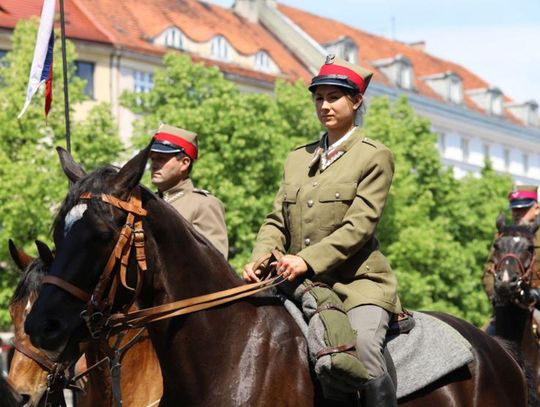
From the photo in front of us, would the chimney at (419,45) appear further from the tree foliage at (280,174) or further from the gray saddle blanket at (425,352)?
the gray saddle blanket at (425,352)

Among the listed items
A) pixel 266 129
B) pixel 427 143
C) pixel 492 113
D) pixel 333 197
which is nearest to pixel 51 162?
pixel 266 129

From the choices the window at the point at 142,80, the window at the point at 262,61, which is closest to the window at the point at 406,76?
the window at the point at 262,61

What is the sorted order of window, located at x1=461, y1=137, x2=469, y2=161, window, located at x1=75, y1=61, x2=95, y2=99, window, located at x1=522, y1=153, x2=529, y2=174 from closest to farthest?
window, located at x1=75, y1=61, x2=95, y2=99 → window, located at x1=461, y1=137, x2=469, y2=161 → window, located at x1=522, y1=153, x2=529, y2=174

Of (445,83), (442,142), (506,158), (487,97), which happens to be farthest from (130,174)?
(506,158)

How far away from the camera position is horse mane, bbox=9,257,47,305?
8.23 m

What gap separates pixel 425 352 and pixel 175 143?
307 centimetres

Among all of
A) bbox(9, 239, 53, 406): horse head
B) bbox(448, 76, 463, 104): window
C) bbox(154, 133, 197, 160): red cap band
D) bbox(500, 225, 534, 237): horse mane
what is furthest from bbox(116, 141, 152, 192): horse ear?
bbox(448, 76, 463, 104): window

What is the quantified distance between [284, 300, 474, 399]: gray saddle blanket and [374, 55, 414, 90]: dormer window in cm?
5443

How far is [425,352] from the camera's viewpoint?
6762mm

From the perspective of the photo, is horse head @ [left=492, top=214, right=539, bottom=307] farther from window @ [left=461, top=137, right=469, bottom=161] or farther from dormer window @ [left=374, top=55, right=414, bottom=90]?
window @ [left=461, top=137, right=469, bottom=161]

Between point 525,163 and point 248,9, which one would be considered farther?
point 525,163

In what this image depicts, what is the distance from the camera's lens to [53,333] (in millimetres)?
5148

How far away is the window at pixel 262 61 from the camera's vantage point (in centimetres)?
5256

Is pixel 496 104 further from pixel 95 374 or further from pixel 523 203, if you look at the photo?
pixel 95 374
